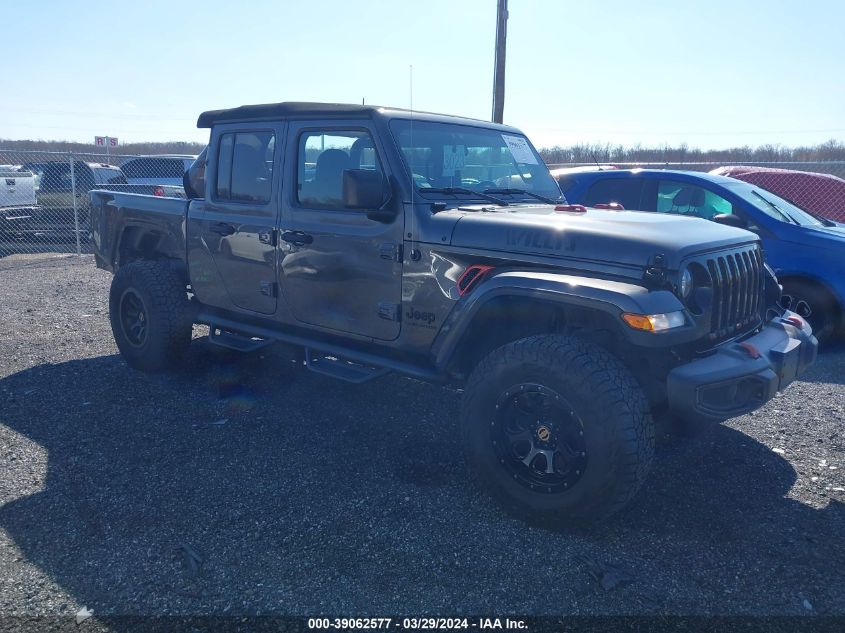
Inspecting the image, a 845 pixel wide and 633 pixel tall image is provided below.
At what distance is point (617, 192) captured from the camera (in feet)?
24.3

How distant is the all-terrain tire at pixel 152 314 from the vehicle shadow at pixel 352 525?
59 cm

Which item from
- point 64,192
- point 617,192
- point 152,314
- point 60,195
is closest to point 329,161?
point 152,314

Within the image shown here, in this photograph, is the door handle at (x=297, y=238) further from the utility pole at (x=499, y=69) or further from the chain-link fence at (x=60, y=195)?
the utility pole at (x=499, y=69)

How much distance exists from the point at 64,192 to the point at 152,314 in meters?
11.2

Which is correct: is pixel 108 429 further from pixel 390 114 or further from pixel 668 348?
pixel 668 348

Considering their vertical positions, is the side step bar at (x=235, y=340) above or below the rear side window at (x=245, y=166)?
below

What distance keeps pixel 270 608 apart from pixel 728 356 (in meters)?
2.32

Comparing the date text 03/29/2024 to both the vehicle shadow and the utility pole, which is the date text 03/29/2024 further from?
the utility pole

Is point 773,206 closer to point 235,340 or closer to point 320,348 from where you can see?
point 320,348

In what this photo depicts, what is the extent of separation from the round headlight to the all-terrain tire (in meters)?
3.64

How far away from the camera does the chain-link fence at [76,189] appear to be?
33.2 ft

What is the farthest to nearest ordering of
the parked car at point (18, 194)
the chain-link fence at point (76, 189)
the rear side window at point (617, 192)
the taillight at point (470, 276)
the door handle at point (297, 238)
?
the parked car at point (18, 194) < the chain-link fence at point (76, 189) < the rear side window at point (617, 192) < the door handle at point (297, 238) < the taillight at point (470, 276)

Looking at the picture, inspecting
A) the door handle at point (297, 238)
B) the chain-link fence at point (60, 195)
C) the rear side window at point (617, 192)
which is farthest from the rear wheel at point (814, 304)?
the chain-link fence at point (60, 195)

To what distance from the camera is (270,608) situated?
9.03ft
